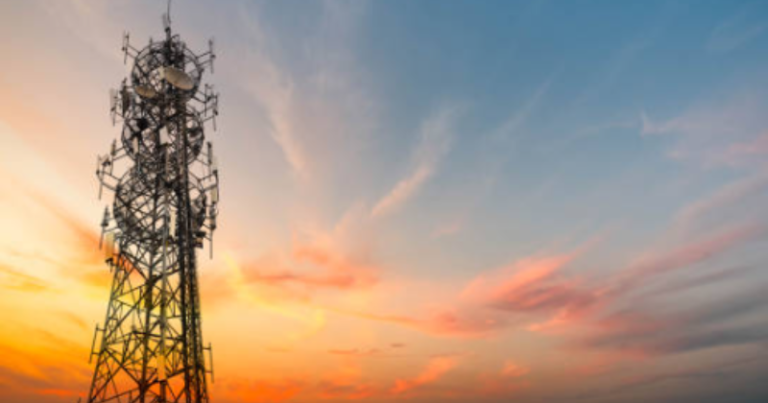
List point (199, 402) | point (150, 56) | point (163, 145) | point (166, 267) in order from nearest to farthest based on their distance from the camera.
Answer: point (199, 402) < point (166, 267) < point (163, 145) < point (150, 56)

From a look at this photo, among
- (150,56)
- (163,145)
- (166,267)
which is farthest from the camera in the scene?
(150,56)

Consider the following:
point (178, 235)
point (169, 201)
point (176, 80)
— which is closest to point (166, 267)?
point (178, 235)

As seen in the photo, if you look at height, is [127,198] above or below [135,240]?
above

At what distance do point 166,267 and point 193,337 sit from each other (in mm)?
5460

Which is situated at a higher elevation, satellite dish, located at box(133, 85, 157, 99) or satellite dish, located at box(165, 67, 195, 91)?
satellite dish, located at box(165, 67, 195, 91)

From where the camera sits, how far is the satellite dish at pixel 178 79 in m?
39.0

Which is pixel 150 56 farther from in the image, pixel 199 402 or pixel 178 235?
→ pixel 199 402

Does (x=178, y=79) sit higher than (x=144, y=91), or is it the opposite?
(x=178, y=79)

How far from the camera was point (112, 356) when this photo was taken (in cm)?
3241

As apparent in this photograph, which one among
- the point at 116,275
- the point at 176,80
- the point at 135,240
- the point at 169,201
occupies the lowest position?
the point at 116,275

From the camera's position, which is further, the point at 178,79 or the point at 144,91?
the point at 178,79

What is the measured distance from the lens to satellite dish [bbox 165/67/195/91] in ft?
128

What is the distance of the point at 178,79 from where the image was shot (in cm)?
3944

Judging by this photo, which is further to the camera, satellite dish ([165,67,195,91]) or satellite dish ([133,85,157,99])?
satellite dish ([165,67,195,91])
